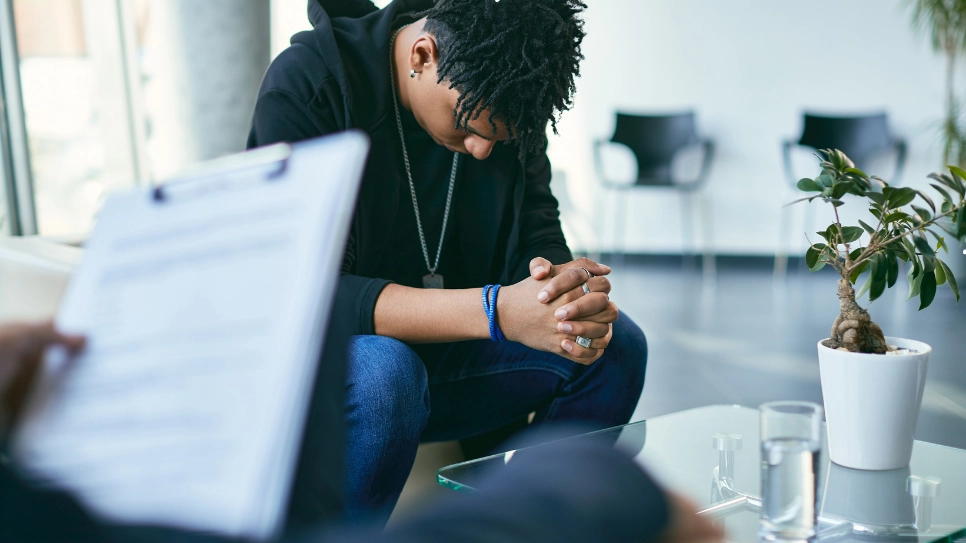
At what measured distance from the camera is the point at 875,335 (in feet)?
3.37

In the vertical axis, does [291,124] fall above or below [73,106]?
below

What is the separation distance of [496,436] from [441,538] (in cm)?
106

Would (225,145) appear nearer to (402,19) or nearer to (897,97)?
(402,19)

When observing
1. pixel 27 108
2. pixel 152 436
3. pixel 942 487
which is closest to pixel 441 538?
pixel 152 436

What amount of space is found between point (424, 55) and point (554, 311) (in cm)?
45

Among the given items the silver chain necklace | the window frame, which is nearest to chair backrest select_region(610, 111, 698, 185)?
the window frame

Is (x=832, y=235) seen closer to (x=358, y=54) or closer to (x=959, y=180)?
(x=959, y=180)

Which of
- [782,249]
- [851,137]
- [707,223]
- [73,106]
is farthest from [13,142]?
[851,137]

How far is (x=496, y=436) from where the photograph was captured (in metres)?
Answer: 1.45

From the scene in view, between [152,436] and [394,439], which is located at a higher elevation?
[152,436]

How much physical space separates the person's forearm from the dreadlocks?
260mm

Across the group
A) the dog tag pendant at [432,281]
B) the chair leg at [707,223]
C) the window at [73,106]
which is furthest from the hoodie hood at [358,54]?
the chair leg at [707,223]

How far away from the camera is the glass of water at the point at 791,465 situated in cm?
74

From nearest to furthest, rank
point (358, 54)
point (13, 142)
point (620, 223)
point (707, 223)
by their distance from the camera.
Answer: point (358, 54), point (13, 142), point (707, 223), point (620, 223)
